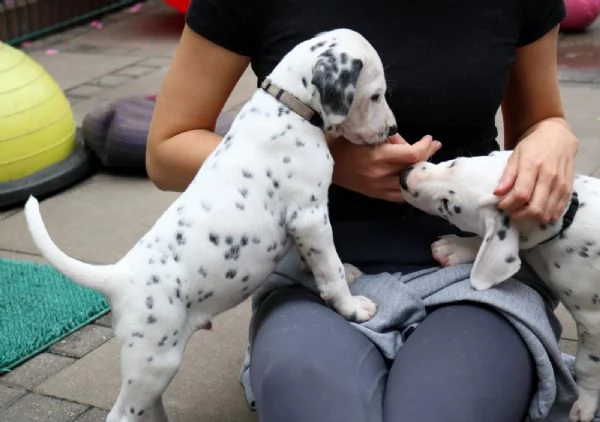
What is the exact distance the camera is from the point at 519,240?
242 cm

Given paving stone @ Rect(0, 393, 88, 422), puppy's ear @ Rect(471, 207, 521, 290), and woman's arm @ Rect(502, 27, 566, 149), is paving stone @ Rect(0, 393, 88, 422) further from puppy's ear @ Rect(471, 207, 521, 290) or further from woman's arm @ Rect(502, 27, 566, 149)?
woman's arm @ Rect(502, 27, 566, 149)

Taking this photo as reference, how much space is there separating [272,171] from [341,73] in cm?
28

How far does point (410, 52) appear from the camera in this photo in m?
2.50

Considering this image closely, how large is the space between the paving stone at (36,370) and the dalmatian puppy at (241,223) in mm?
1102

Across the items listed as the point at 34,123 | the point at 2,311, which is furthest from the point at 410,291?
the point at 34,123

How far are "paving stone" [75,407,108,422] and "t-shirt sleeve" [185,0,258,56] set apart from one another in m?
1.21

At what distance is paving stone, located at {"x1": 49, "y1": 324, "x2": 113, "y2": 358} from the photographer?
3.54 m

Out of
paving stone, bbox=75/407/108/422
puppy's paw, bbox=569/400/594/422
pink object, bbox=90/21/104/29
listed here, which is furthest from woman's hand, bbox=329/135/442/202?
pink object, bbox=90/21/104/29

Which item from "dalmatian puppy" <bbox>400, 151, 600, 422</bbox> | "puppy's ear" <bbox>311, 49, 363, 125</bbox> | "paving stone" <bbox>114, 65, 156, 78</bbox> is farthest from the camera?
"paving stone" <bbox>114, 65, 156, 78</bbox>

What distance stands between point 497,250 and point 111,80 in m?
5.16

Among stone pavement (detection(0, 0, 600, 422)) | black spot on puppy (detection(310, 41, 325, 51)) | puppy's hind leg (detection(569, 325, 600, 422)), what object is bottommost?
stone pavement (detection(0, 0, 600, 422))

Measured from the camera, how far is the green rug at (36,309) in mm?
3559

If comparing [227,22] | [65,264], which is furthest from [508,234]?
[65,264]

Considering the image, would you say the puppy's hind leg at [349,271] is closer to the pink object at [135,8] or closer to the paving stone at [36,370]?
the paving stone at [36,370]
